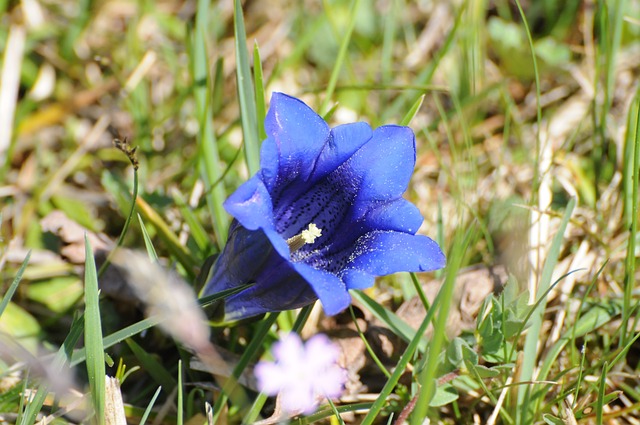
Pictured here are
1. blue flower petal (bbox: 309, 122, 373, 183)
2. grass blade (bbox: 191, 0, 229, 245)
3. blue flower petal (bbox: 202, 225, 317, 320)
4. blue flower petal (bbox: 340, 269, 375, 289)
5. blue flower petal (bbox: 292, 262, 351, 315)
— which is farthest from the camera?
grass blade (bbox: 191, 0, 229, 245)

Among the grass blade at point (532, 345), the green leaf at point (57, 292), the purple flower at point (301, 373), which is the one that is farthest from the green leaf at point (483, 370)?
the green leaf at point (57, 292)

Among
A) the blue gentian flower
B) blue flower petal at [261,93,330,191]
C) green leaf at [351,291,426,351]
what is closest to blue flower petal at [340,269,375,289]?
the blue gentian flower

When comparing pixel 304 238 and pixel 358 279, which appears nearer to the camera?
pixel 358 279

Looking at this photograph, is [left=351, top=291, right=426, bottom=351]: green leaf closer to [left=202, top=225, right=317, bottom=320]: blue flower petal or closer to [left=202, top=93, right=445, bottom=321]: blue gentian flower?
[left=202, top=93, right=445, bottom=321]: blue gentian flower

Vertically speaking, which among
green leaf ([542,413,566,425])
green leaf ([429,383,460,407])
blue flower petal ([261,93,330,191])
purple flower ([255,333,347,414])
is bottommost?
green leaf ([542,413,566,425])

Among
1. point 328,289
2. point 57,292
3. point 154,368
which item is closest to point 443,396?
point 328,289

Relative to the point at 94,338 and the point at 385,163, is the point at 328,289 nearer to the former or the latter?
the point at 385,163

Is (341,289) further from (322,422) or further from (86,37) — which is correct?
(86,37)
